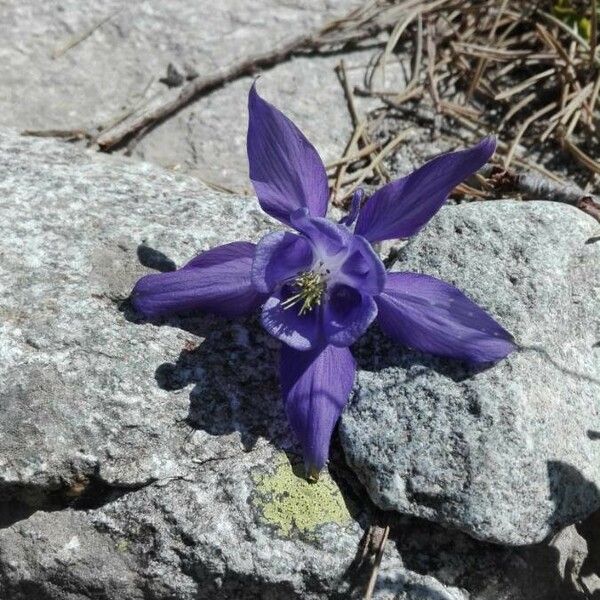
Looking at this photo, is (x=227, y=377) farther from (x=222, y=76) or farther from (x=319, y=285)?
(x=222, y=76)

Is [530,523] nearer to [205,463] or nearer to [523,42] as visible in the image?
[205,463]

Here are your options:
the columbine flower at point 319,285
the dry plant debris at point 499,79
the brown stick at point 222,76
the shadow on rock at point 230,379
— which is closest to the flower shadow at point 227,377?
the shadow on rock at point 230,379

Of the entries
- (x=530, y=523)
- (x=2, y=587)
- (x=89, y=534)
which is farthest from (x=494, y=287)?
(x=2, y=587)

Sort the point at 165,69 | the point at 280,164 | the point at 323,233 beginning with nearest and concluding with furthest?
1. the point at 323,233
2. the point at 280,164
3. the point at 165,69

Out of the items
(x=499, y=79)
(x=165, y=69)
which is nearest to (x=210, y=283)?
(x=165, y=69)

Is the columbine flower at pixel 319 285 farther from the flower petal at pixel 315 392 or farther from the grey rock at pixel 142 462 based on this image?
the grey rock at pixel 142 462

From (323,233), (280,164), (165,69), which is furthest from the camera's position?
(165,69)
